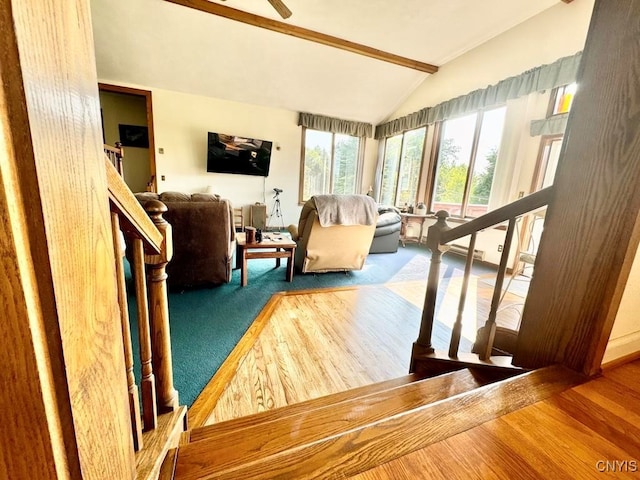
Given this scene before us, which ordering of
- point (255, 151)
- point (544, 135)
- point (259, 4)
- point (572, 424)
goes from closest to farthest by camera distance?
1. point (572, 424)
2. point (544, 135)
3. point (259, 4)
4. point (255, 151)

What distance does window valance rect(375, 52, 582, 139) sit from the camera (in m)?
3.00

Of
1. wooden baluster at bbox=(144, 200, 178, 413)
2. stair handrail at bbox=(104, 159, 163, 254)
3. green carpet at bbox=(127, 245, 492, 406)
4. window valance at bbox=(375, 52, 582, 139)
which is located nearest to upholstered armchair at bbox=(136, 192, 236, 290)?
green carpet at bbox=(127, 245, 492, 406)

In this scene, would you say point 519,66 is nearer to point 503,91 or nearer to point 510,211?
point 503,91

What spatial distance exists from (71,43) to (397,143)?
6470 mm

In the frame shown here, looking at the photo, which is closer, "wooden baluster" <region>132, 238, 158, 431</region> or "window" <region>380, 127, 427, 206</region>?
"wooden baluster" <region>132, 238, 158, 431</region>

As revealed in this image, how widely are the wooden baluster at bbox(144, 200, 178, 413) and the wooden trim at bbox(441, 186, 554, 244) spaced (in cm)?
120

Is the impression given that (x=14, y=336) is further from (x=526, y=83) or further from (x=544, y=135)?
(x=526, y=83)

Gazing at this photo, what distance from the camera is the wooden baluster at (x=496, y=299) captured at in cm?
104

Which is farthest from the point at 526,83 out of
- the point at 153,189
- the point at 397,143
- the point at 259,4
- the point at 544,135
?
the point at 153,189

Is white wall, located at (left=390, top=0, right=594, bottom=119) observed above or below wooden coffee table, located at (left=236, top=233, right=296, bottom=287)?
above

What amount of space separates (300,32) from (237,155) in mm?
2507

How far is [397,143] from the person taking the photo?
6109 mm

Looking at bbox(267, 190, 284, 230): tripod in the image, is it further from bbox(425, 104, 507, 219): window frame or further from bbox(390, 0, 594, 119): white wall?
bbox(390, 0, 594, 119): white wall

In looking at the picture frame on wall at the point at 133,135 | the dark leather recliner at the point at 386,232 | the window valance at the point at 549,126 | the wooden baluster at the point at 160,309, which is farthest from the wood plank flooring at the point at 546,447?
the picture frame on wall at the point at 133,135
